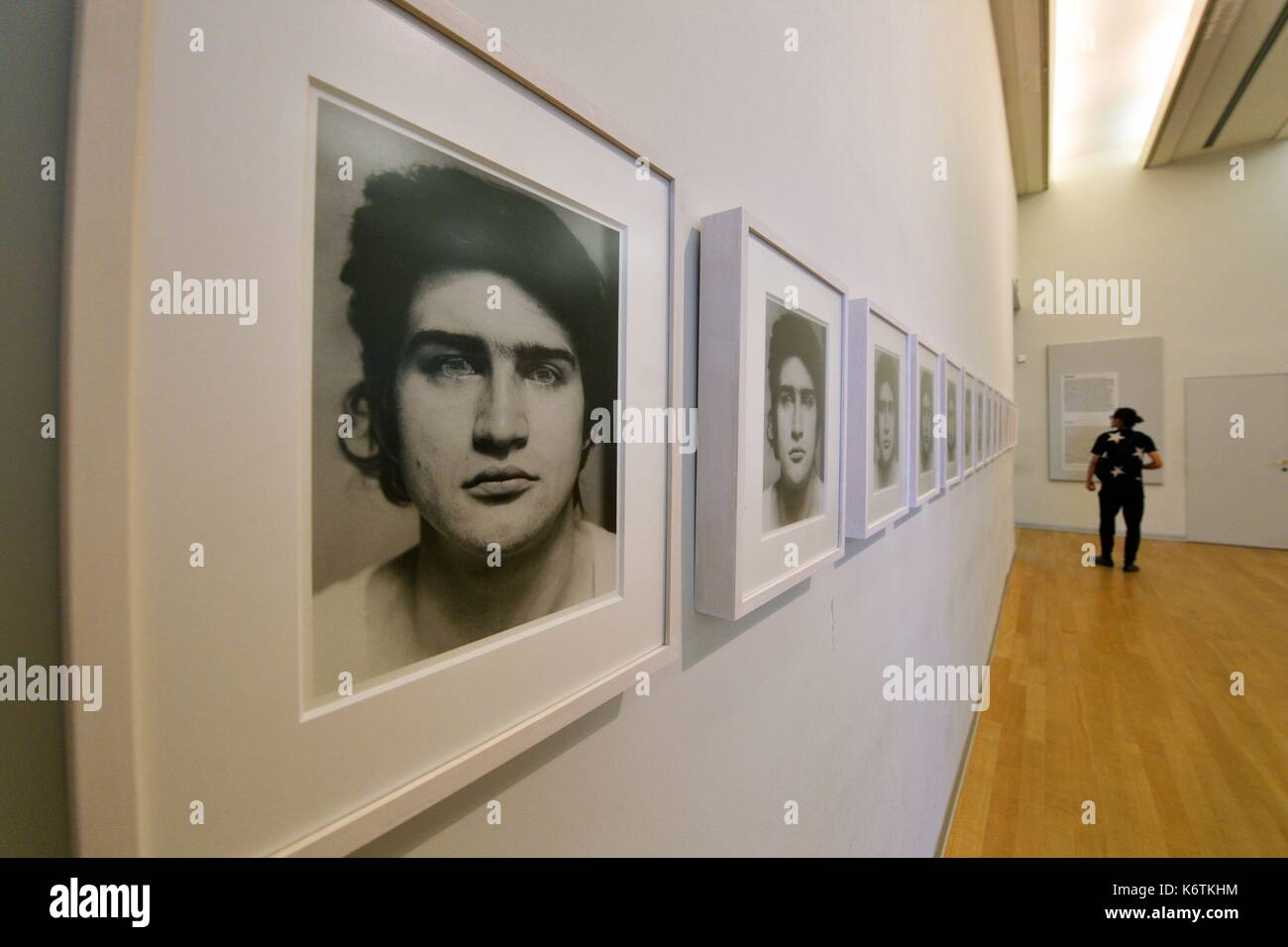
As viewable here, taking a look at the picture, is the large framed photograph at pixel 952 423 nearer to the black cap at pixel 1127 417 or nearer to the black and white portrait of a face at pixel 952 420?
the black and white portrait of a face at pixel 952 420

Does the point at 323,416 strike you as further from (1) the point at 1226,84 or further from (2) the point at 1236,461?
(2) the point at 1236,461

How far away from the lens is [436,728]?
377mm

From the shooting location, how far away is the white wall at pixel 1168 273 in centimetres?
658

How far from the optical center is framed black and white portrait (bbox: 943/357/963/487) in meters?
2.12

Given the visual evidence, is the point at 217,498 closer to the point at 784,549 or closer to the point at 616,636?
the point at 616,636

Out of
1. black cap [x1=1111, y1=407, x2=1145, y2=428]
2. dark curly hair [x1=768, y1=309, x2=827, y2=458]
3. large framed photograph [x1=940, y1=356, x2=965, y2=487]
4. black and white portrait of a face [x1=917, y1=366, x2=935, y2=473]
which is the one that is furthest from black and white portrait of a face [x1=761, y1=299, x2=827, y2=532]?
black cap [x1=1111, y1=407, x2=1145, y2=428]

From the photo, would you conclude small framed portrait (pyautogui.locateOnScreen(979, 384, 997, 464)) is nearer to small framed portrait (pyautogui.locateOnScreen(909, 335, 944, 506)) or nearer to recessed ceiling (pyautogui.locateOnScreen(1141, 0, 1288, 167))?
small framed portrait (pyautogui.locateOnScreen(909, 335, 944, 506))

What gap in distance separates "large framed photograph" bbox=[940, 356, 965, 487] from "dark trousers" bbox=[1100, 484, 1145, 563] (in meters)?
4.90

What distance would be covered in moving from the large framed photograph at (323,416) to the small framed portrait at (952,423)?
2.00m

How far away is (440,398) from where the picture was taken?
14.6 inches
